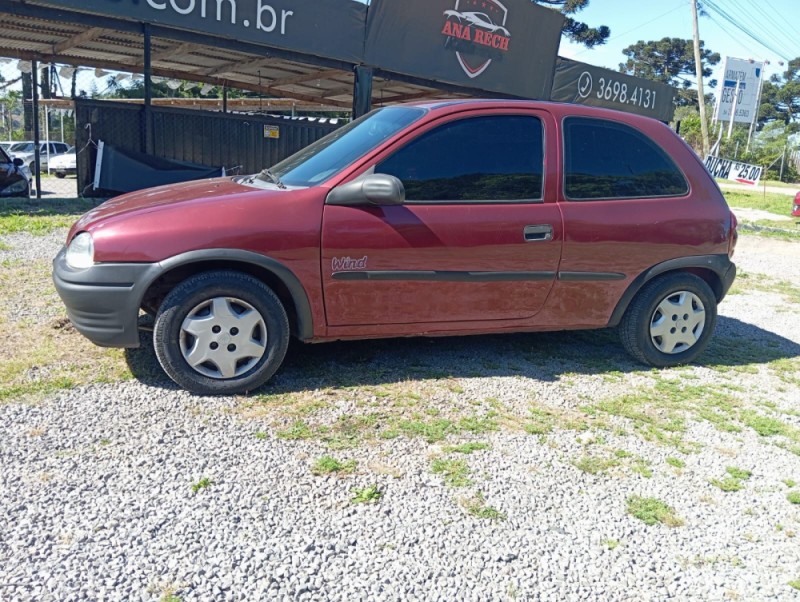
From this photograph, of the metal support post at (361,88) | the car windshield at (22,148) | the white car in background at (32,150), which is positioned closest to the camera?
the metal support post at (361,88)

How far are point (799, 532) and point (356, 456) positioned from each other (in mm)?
2000

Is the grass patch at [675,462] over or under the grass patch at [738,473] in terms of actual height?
over

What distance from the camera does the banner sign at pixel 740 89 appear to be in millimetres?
39219

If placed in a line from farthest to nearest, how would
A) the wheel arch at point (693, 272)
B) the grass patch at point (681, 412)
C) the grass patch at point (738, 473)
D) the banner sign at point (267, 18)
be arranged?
the banner sign at point (267, 18) < the wheel arch at point (693, 272) < the grass patch at point (681, 412) < the grass patch at point (738, 473)

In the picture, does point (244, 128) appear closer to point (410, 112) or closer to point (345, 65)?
point (345, 65)

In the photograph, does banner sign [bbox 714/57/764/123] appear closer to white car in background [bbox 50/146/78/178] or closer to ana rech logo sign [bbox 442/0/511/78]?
ana rech logo sign [bbox 442/0/511/78]

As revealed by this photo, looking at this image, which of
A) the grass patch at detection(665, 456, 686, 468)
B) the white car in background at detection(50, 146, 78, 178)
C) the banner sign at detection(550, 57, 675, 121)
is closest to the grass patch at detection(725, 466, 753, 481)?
the grass patch at detection(665, 456, 686, 468)

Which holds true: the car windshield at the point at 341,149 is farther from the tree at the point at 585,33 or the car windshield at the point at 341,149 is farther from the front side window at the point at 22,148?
the tree at the point at 585,33

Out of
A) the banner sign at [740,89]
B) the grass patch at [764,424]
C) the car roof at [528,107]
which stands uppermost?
the banner sign at [740,89]

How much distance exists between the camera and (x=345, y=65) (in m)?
12.5

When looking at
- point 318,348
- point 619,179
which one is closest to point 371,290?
point 318,348

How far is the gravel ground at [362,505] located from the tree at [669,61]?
77.2m

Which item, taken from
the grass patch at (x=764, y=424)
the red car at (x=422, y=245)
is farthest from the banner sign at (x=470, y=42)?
the grass patch at (x=764, y=424)

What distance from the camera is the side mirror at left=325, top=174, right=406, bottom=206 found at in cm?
375
